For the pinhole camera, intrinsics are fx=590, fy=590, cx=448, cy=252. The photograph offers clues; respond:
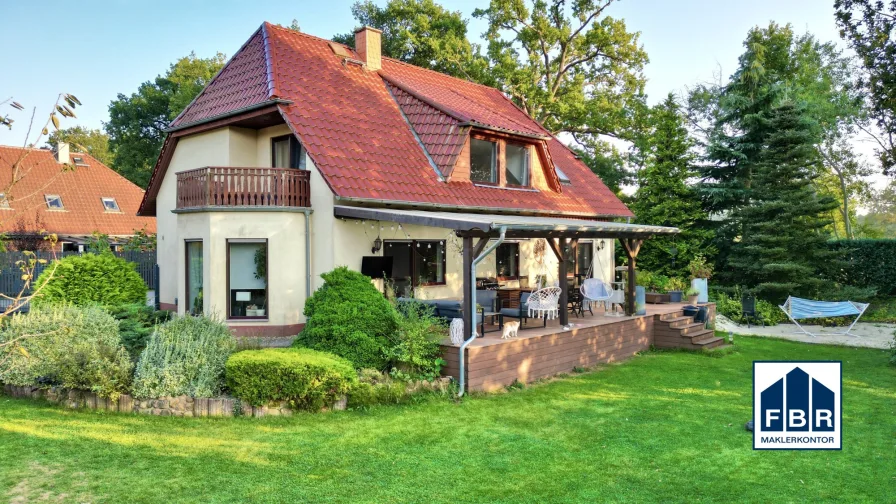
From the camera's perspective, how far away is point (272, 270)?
13633 millimetres

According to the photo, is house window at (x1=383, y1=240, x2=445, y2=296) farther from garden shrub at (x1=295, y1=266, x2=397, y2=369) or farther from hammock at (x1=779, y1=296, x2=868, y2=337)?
hammock at (x1=779, y1=296, x2=868, y2=337)

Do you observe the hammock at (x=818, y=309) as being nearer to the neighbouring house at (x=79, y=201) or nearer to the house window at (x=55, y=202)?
the neighbouring house at (x=79, y=201)

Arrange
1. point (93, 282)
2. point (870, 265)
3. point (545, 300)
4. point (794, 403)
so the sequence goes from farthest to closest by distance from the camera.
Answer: point (870, 265) → point (93, 282) → point (545, 300) → point (794, 403)

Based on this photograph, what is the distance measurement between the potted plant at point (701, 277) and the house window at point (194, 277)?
15.2 meters

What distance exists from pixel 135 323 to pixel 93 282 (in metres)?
3.45

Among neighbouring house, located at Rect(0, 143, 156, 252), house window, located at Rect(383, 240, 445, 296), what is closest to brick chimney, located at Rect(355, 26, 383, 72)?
house window, located at Rect(383, 240, 445, 296)

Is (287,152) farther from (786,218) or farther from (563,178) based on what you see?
(786,218)

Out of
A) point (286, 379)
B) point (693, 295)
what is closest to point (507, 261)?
point (693, 295)

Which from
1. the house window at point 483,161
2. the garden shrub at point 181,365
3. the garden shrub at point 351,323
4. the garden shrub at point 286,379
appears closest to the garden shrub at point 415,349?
the garden shrub at point 351,323

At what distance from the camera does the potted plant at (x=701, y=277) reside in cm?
1970

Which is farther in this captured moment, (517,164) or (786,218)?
(786,218)

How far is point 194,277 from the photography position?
14.5 metres

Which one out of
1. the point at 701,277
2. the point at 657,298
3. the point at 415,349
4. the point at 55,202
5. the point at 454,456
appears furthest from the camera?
the point at 55,202

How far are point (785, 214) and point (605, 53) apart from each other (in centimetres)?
1365
